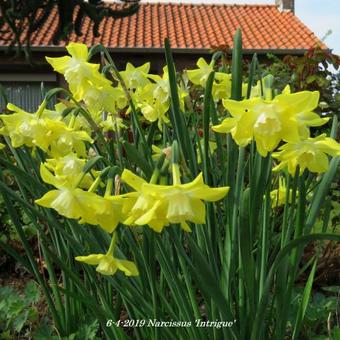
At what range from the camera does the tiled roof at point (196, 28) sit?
12875mm

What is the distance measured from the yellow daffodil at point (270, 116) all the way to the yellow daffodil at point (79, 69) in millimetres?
448

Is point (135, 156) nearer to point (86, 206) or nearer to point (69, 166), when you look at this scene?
point (86, 206)

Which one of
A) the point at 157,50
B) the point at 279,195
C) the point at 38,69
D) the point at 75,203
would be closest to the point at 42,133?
the point at 75,203

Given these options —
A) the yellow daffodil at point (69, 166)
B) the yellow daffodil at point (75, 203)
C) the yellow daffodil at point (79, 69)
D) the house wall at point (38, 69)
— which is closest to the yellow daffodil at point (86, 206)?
the yellow daffodil at point (75, 203)

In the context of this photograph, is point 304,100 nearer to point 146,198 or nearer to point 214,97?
point 146,198

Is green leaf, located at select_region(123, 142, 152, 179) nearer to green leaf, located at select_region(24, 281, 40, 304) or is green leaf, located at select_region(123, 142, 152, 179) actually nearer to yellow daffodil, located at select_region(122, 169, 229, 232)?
yellow daffodil, located at select_region(122, 169, 229, 232)

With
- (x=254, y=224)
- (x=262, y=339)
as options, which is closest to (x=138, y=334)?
(x=262, y=339)

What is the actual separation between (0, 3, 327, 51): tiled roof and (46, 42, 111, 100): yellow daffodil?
11.1m

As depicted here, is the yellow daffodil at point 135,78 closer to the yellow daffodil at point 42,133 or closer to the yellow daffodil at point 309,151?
the yellow daffodil at point 42,133

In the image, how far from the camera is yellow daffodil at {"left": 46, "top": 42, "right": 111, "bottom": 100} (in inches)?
47.7

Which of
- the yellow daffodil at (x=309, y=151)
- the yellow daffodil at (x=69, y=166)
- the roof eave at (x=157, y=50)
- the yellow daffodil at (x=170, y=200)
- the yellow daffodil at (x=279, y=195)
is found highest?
the yellow daffodil at (x=170, y=200)

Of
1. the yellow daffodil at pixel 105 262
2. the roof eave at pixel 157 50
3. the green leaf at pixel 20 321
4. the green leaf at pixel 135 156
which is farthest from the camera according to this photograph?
the roof eave at pixel 157 50

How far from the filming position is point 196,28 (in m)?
14.4

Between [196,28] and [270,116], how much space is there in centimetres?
1401
